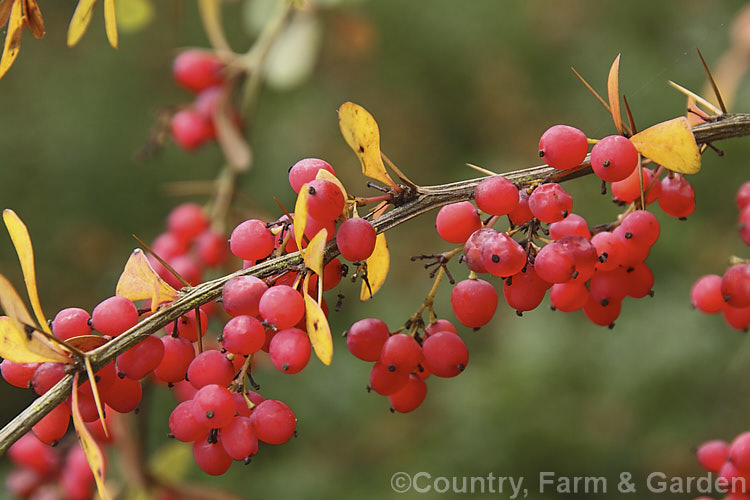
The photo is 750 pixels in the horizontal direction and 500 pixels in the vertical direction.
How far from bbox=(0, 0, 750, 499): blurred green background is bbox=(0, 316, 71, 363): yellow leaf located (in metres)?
0.79

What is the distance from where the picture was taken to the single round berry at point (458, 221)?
400 millimetres

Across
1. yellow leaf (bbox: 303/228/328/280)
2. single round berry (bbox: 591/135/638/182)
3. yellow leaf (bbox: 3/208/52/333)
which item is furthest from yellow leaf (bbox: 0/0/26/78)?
single round berry (bbox: 591/135/638/182)

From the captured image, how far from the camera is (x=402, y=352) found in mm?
419

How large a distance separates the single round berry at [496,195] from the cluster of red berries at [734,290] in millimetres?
177

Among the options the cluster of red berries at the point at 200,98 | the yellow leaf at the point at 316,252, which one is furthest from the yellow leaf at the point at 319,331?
the cluster of red berries at the point at 200,98

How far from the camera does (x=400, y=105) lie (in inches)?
83.6

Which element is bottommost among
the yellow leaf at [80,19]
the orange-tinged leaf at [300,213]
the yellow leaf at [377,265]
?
the orange-tinged leaf at [300,213]

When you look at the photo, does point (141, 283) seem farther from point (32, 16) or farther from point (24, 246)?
point (32, 16)

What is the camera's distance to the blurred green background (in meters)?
1.45

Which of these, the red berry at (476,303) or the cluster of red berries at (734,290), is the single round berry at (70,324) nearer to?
the red berry at (476,303)

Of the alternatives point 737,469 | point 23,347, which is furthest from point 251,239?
point 737,469

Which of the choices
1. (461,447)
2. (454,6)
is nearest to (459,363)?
(461,447)

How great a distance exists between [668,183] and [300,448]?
1314mm

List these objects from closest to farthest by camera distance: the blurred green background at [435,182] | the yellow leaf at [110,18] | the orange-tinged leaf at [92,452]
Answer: the orange-tinged leaf at [92,452] → the yellow leaf at [110,18] → the blurred green background at [435,182]
